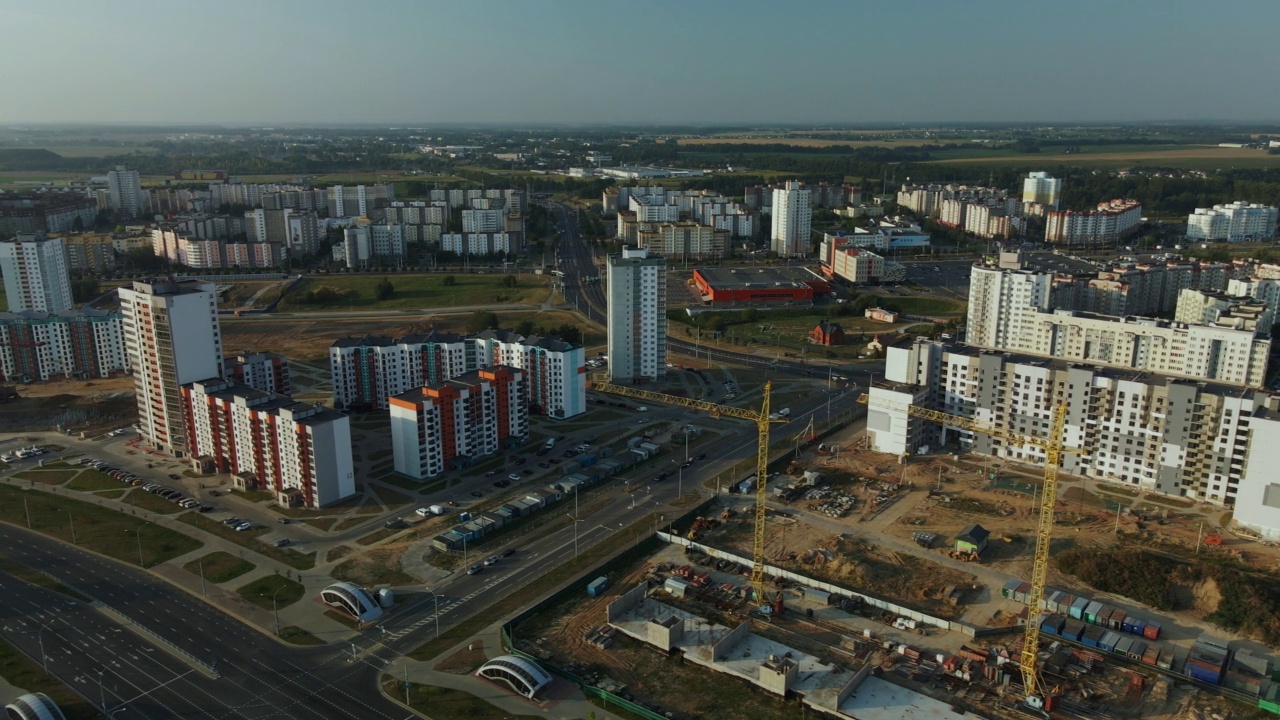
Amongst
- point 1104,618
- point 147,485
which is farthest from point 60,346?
point 1104,618

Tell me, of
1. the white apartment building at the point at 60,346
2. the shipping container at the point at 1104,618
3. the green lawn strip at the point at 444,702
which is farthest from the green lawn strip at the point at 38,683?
the white apartment building at the point at 60,346

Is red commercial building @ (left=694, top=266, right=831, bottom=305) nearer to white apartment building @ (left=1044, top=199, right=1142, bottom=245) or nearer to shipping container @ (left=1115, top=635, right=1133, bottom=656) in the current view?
white apartment building @ (left=1044, top=199, right=1142, bottom=245)

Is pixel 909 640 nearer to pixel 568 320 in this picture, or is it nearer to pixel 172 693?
pixel 172 693

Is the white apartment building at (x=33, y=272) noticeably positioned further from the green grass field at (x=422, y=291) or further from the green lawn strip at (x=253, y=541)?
the green lawn strip at (x=253, y=541)

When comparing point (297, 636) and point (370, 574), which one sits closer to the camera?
point (297, 636)

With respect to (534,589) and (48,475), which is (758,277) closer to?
(534,589)
